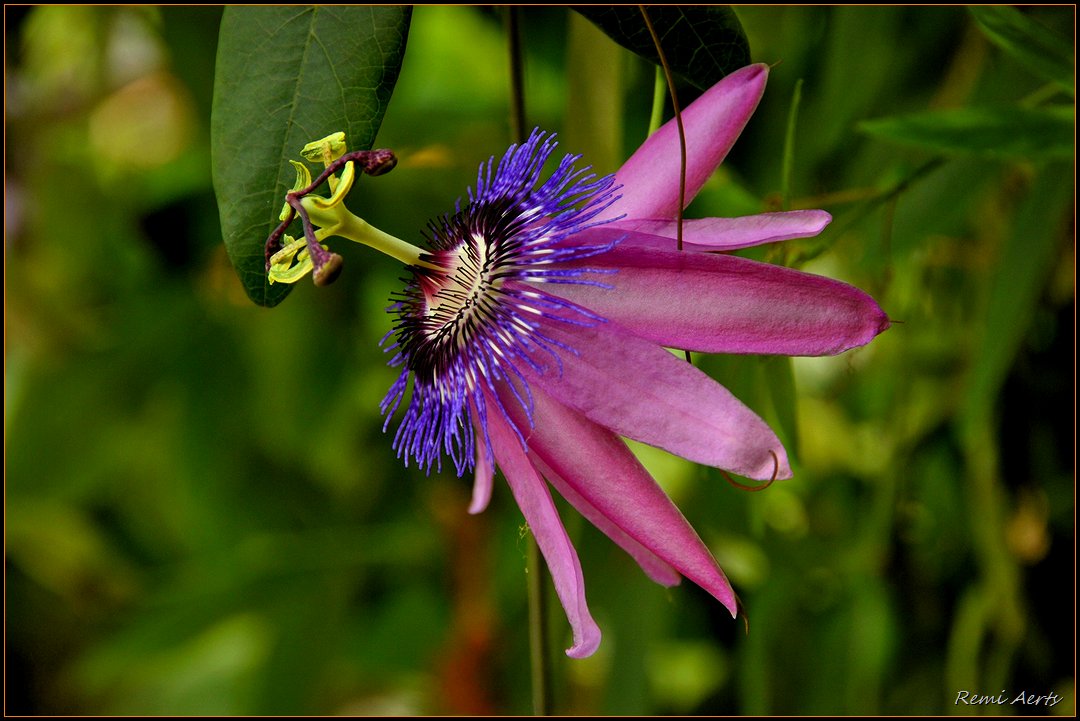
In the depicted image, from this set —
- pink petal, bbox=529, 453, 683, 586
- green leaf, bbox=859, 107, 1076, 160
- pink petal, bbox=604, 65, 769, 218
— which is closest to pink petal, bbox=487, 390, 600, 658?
pink petal, bbox=529, 453, 683, 586

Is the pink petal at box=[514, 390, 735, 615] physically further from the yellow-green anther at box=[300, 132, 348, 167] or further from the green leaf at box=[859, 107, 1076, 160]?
the green leaf at box=[859, 107, 1076, 160]

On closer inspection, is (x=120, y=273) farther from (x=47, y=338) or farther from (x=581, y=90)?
(x=581, y=90)

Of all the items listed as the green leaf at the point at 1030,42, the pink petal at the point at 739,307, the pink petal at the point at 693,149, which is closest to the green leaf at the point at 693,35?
the pink petal at the point at 693,149

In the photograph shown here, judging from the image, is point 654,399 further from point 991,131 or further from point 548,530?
point 991,131

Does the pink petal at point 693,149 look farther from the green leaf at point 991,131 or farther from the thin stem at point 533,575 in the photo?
the green leaf at point 991,131

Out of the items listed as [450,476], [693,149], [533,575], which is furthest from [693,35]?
[450,476]
